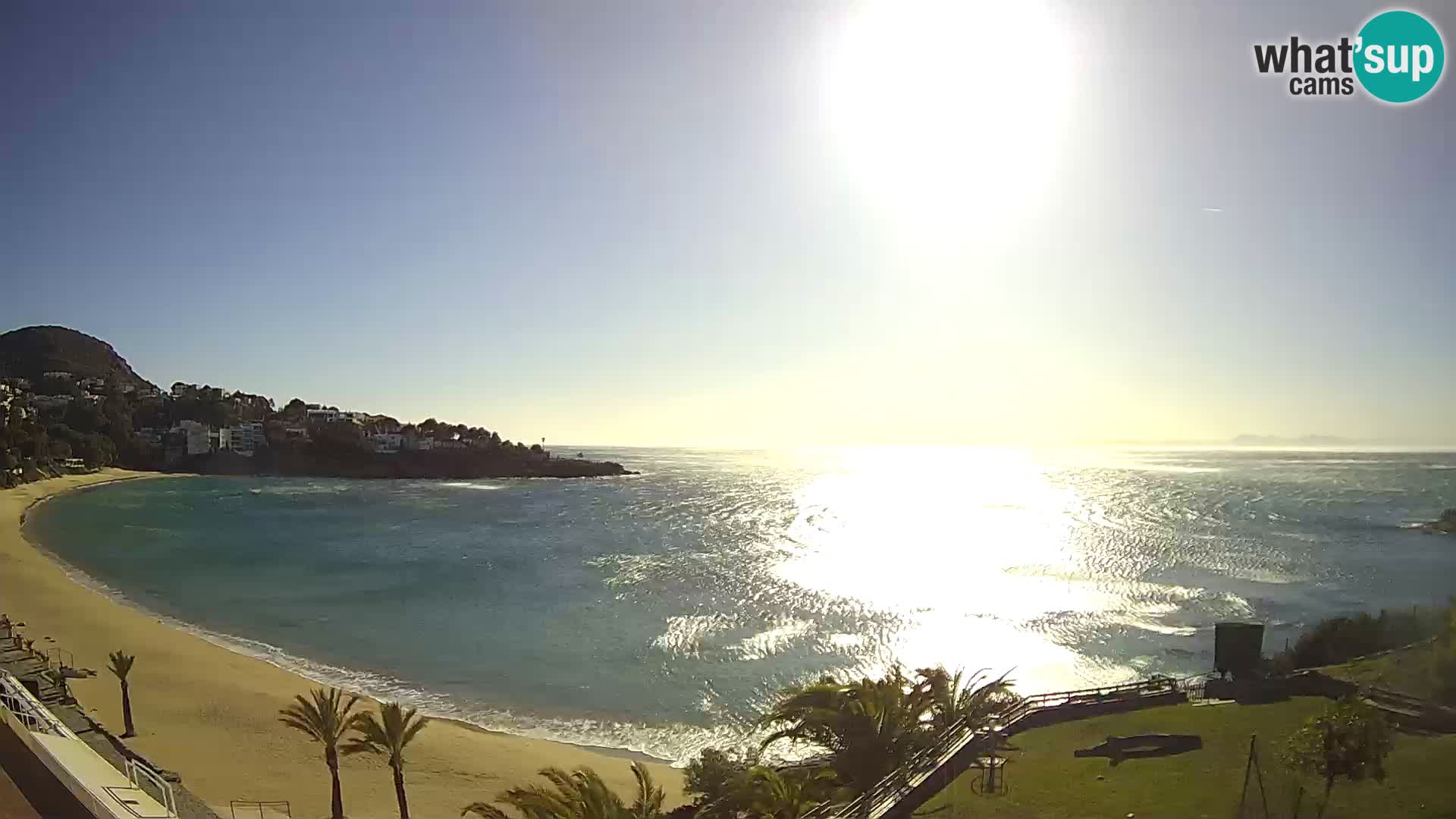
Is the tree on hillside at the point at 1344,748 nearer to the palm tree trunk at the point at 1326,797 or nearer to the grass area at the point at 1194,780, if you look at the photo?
the palm tree trunk at the point at 1326,797

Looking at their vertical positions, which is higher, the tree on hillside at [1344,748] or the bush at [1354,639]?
the tree on hillside at [1344,748]

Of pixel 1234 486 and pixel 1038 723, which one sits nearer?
pixel 1038 723

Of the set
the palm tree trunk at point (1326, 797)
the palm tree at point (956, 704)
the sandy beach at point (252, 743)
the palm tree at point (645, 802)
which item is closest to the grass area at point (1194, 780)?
the palm tree trunk at point (1326, 797)

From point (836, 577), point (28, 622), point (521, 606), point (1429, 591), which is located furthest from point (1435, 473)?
point (28, 622)

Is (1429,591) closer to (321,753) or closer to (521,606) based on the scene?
(521,606)

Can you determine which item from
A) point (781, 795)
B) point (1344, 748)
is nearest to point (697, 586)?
point (781, 795)

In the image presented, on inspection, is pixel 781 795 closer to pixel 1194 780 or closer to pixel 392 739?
pixel 1194 780

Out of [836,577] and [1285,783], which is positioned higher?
[1285,783]
